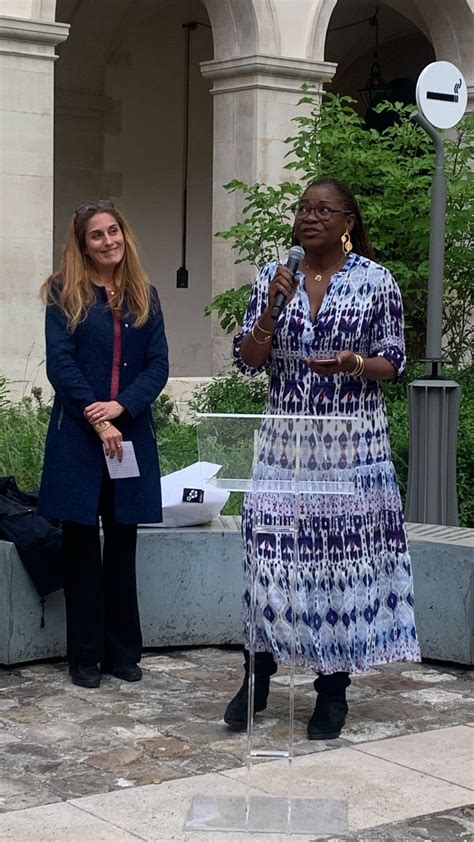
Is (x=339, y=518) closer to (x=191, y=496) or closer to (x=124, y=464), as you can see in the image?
(x=124, y=464)

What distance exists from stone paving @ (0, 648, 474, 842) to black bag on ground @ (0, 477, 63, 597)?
386 mm

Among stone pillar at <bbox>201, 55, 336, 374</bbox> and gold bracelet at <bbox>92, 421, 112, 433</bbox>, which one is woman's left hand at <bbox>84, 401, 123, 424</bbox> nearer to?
gold bracelet at <bbox>92, 421, 112, 433</bbox>

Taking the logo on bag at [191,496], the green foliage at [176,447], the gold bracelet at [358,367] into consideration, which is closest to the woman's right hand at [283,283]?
the gold bracelet at [358,367]

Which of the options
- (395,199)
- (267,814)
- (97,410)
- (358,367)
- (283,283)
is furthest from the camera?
(395,199)

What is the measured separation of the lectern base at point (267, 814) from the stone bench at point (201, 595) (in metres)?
1.91

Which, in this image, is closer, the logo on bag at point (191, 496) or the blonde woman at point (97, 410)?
the blonde woman at point (97, 410)

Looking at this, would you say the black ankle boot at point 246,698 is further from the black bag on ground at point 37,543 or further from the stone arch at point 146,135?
the stone arch at point 146,135

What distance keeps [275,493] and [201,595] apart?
183 cm

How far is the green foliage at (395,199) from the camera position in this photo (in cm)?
1017

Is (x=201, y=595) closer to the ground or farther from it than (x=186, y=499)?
closer to the ground

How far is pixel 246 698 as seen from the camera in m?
5.27

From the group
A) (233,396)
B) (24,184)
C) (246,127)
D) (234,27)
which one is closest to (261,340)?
(233,396)

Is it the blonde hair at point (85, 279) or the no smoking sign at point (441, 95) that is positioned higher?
the no smoking sign at point (441, 95)

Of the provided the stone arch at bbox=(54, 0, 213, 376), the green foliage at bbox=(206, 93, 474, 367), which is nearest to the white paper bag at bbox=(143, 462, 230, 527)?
the green foliage at bbox=(206, 93, 474, 367)
